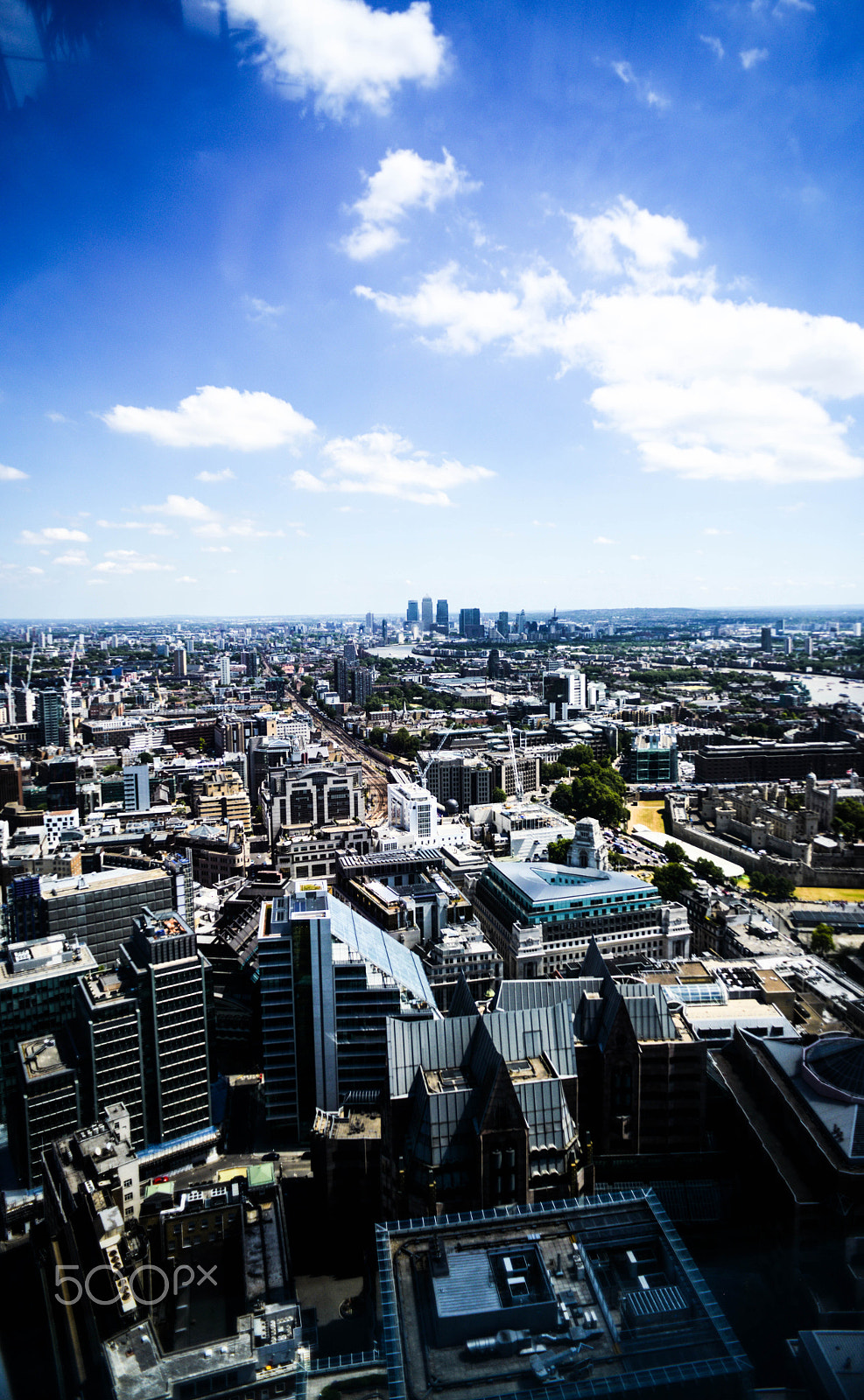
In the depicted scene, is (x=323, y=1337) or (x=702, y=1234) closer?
(x=702, y=1234)

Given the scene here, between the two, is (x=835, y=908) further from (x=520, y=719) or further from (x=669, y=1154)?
(x=520, y=719)

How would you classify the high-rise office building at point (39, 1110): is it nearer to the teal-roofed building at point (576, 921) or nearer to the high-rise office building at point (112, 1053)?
the high-rise office building at point (112, 1053)

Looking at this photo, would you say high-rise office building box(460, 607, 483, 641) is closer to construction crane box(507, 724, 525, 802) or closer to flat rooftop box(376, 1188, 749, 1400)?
construction crane box(507, 724, 525, 802)

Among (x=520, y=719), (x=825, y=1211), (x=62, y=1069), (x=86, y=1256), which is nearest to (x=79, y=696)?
(x=520, y=719)

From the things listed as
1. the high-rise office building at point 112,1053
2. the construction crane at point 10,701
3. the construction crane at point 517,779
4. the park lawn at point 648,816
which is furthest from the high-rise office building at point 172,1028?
the construction crane at point 10,701

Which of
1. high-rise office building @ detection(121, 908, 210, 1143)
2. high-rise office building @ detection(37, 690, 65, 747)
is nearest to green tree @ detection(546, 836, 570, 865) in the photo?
high-rise office building @ detection(121, 908, 210, 1143)

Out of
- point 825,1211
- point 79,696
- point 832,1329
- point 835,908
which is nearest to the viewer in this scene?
point 832,1329
